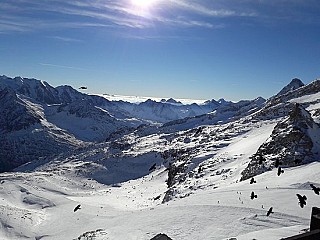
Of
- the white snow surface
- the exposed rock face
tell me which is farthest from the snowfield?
the exposed rock face

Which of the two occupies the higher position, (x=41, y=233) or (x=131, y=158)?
(x=131, y=158)

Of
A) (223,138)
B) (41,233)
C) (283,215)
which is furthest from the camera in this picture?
(223,138)

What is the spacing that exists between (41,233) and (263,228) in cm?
3311

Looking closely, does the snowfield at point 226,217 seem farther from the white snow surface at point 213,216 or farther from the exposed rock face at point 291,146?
the exposed rock face at point 291,146

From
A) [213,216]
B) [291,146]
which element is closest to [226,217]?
[213,216]

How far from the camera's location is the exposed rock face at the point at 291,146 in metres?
35.2

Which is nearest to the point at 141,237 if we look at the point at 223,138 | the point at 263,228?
the point at 263,228

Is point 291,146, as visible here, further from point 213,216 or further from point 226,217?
point 226,217

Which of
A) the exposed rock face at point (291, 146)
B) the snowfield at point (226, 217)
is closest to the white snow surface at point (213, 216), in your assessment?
the snowfield at point (226, 217)

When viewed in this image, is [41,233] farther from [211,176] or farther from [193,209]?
[193,209]

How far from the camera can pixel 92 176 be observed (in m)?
108

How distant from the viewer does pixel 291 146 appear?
37344 mm

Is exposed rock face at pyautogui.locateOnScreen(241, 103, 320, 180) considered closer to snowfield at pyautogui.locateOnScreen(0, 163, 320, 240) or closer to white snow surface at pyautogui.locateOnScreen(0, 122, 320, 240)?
white snow surface at pyautogui.locateOnScreen(0, 122, 320, 240)

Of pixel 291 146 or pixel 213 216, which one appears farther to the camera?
pixel 291 146
